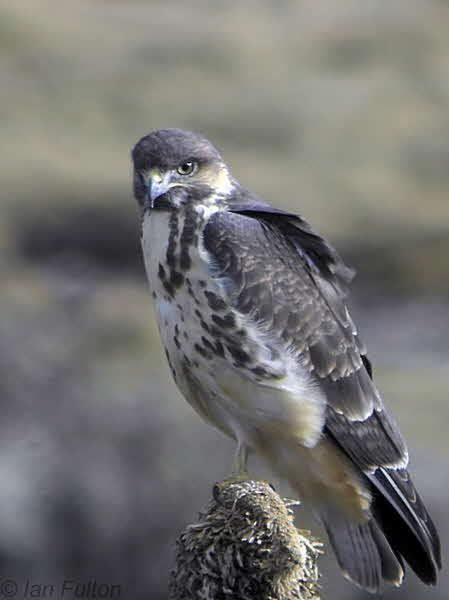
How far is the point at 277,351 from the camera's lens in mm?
4258

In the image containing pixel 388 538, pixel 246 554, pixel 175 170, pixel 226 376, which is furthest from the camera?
pixel 175 170

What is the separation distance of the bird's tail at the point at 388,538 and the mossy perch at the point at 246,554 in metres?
0.86

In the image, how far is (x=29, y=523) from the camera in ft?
27.0

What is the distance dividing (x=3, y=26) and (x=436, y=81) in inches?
145

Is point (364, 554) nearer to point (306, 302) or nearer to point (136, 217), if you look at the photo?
point (306, 302)

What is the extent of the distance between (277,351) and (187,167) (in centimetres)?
66

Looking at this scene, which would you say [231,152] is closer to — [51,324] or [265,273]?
[51,324]

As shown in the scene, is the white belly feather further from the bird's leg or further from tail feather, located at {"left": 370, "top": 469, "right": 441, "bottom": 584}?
tail feather, located at {"left": 370, "top": 469, "right": 441, "bottom": 584}

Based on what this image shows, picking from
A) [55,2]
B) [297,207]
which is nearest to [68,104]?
[55,2]

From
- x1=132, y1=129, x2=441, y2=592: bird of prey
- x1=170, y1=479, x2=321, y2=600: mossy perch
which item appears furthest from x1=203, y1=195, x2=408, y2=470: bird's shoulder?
x1=170, y1=479, x2=321, y2=600: mossy perch
